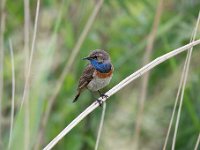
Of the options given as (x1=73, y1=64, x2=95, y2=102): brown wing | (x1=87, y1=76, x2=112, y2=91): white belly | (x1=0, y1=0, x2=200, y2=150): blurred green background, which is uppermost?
(x1=0, y1=0, x2=200, y2=150): blurred green background

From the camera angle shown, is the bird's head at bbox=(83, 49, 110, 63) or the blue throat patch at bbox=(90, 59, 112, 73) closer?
the bird's head at bbox=(83, 49, 110, 63)

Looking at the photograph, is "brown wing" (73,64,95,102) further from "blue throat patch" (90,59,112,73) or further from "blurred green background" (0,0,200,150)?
"blurred green background" (0,0,200,150)

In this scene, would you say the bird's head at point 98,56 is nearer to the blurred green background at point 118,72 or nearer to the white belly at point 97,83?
the white belly at point 97,83

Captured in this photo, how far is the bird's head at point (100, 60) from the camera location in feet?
9.44

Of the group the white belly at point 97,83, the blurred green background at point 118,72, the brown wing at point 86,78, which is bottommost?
the white belly at point 97,83

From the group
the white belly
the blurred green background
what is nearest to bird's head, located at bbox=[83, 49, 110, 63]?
the white belly

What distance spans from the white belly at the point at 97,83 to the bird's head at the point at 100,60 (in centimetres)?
5

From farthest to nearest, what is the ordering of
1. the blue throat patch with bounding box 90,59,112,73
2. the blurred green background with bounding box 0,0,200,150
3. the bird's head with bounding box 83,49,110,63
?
the blurred green background with bounding box 0,0,200,150 < the blue throat patch with bounding box 90,59,112,73 < the bird's head with bounding box 83,49,110,63

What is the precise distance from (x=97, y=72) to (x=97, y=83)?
6 cm

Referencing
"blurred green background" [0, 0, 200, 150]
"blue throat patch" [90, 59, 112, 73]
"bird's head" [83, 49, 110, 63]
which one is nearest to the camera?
"bird's head" [83, 49, 110, 63]

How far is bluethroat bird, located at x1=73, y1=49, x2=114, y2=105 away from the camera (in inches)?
114

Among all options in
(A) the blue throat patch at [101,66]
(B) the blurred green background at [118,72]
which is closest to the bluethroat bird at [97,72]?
(A) the blue throat patch at [101,66]

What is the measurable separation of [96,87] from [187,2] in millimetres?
1388

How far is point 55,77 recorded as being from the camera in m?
4.19
